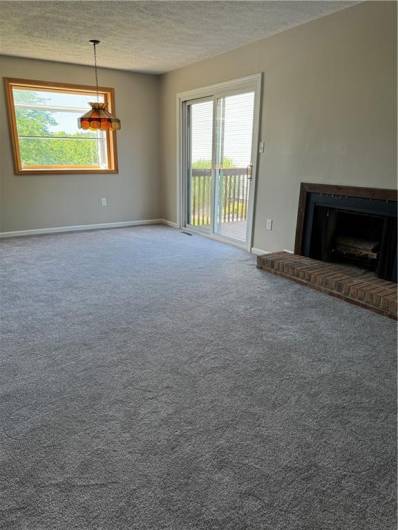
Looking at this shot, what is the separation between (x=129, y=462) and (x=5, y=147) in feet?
15.3

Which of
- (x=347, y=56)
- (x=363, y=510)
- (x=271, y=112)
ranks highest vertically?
(x=347, y=56)

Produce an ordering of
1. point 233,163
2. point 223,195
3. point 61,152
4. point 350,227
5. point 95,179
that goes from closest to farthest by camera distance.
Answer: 1. point 350,227
2. point 233,163
3. point 223,195
4. point 61,152
5. point 95,179

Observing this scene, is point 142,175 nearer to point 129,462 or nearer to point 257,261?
point 257,261

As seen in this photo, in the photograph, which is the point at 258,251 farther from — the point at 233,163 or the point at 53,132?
the point at 53,132

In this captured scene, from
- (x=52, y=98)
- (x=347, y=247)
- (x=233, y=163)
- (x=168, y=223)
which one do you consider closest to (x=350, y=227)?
(x=347, y=247)

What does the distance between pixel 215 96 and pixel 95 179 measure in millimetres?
2175

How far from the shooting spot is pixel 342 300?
2.92 m

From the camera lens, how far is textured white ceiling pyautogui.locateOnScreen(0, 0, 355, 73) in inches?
113

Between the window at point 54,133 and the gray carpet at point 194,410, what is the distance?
2.65 m

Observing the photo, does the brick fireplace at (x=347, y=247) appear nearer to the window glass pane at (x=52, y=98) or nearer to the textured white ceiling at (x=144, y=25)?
the textured white ceiling at (x=144, y=25)

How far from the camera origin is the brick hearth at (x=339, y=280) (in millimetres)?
2662

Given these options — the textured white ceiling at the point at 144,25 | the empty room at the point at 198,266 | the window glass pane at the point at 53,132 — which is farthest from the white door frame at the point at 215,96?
the window glass pane at the point at 53,132

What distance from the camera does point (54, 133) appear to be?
5.13 metres

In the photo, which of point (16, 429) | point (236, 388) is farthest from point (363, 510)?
point (16, 429)
